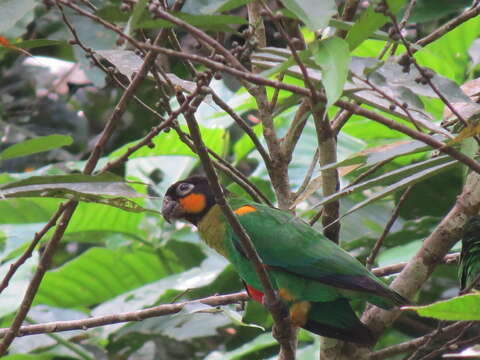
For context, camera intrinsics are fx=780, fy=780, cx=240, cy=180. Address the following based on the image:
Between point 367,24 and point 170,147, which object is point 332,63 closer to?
point 367,24

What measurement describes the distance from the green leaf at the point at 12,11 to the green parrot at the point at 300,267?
0.72 metres

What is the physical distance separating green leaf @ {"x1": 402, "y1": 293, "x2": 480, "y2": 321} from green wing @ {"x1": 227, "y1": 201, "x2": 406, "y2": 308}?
473 millimetres

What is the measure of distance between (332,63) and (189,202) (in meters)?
1.19

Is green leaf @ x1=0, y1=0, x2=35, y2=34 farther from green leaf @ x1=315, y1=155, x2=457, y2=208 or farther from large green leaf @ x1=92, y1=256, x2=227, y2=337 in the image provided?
large green leaf @ x1=92, y1=256, x2=227, y2=337

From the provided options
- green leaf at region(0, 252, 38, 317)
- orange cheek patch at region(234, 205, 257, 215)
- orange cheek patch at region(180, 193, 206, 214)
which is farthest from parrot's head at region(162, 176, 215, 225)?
green leaf at region(0, 252, 38, 317)

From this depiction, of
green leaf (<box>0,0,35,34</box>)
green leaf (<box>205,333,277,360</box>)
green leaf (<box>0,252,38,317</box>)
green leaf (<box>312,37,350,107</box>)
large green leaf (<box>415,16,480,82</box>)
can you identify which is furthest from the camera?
large green leaf (<box>415,16,480,82</box>)

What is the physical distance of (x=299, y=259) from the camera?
184cm

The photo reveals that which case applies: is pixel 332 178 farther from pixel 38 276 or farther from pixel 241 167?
pixel 241 167

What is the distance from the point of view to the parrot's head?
2084 mm

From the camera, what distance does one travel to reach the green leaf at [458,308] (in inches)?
44.5

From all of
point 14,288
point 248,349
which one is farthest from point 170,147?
point 248,349

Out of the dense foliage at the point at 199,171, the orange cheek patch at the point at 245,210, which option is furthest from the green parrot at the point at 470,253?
the orange cheek patch at the point at 245,210

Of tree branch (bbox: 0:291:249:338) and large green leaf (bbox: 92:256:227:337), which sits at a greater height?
tree branch (bbox: 0:291:249:338)

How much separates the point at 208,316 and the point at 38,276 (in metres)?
1.55
